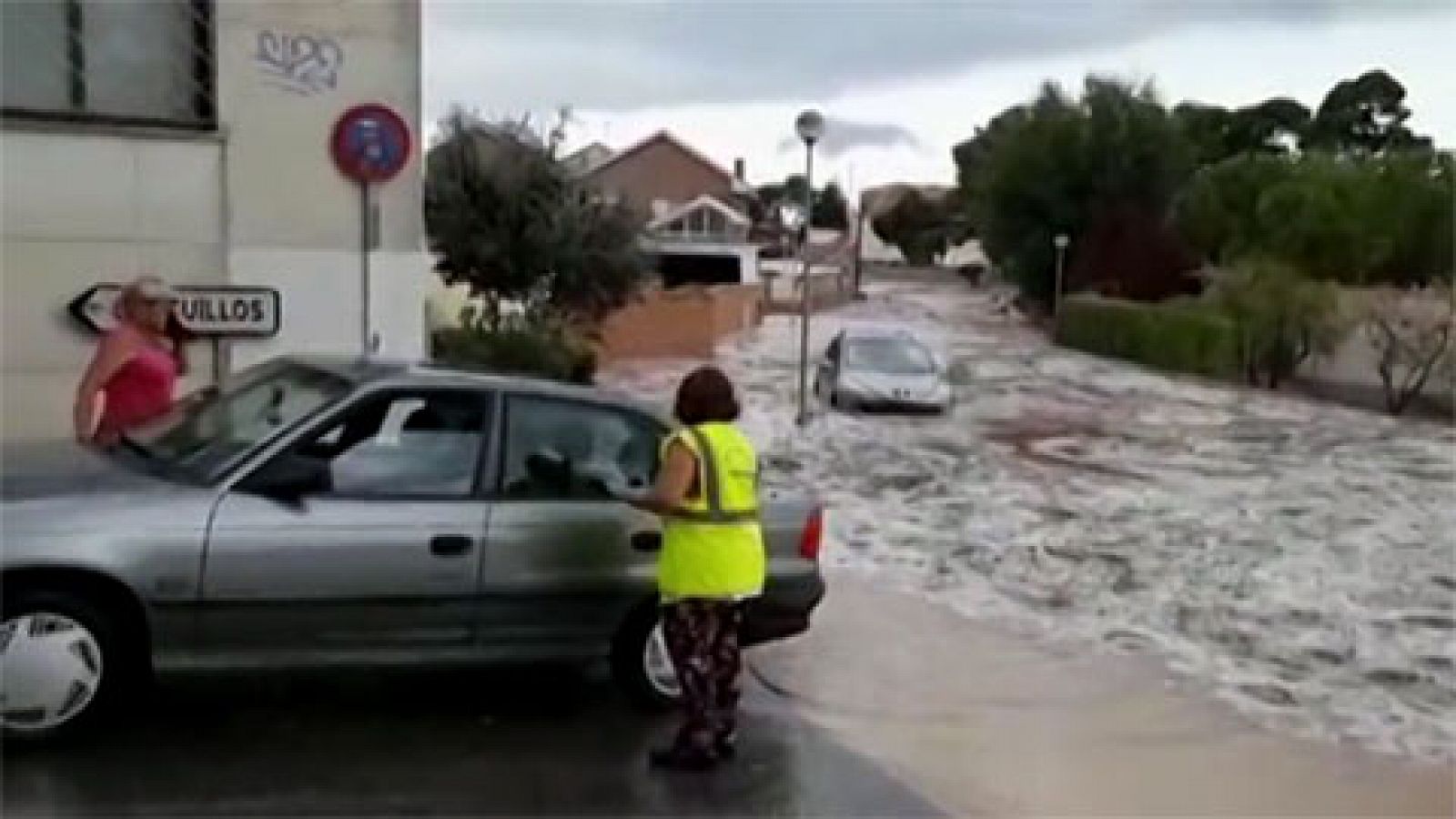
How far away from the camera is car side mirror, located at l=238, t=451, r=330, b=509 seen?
681cm

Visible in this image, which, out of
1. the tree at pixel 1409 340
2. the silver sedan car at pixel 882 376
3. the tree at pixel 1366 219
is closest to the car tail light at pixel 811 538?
the silver sedan car at pixel 882 376

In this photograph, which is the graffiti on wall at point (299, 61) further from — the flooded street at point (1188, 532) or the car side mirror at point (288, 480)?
the car side mirror at point (288, 480)

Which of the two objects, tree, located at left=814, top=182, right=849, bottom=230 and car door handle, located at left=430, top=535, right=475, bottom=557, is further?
tree, located at left=814, top=182, right=849, bottom=230

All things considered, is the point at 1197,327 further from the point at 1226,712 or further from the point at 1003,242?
the point at 1226,712

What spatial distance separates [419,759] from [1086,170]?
59.0 m

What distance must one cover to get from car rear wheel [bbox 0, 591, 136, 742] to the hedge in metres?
41.1

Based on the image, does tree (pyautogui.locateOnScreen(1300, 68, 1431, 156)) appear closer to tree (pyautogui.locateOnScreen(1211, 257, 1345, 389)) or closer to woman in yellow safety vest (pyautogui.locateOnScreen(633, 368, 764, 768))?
tree (pyautogui.locateOnScreen(1211, 257, 1345, 389))

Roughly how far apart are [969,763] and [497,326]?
19282 millimetres

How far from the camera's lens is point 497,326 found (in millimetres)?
26109

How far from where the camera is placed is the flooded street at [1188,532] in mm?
10180

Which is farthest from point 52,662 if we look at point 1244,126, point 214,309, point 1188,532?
point 1244,126

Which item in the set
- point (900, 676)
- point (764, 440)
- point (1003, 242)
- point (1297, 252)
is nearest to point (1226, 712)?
point (900, 676)

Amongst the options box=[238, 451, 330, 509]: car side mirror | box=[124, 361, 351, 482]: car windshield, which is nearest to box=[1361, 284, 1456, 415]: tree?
box=[124, 361, 351, 482]: car windshield

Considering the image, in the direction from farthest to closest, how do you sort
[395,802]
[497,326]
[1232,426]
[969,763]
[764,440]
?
[1232,426] < [497,326] < [764,440] < [969,763] < [395,802]
